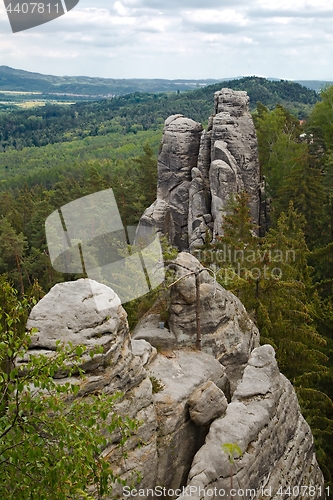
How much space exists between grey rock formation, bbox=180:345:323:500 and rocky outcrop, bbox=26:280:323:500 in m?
0.02

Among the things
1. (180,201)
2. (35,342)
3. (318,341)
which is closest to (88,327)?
(35,342)

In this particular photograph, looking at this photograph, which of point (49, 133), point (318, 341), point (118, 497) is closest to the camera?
point (118, 497)

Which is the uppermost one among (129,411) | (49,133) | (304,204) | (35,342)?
(35,342)

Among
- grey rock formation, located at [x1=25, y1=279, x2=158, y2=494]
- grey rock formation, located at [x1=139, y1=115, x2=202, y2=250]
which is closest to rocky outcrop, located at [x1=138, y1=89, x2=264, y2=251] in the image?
grey rock formation, located at [x1=139, y1=115, x2=202, y2=250]

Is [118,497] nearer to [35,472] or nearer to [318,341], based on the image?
[35,472]

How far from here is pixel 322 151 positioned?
42719mm

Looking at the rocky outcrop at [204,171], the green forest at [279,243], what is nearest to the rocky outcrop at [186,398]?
the green forest at [279,243]

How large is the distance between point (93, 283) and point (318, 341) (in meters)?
10.8

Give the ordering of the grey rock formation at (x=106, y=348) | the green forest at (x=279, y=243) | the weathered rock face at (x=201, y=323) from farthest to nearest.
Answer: the green forest at (x=279, y=243) → the weathered rock face at (x=201, y=323) → the grey rock formation at (x=106, y=348)

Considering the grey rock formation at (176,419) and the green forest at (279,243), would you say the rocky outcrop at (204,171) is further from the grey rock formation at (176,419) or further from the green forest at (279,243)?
the grey rock formation at (176,419)

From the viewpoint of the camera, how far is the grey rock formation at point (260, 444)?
895 cm

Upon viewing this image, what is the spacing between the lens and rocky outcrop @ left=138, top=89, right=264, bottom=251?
33156 millimetres

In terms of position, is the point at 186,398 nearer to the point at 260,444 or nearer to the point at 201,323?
the point at 260,444

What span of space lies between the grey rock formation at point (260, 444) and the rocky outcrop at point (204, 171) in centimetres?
2059
